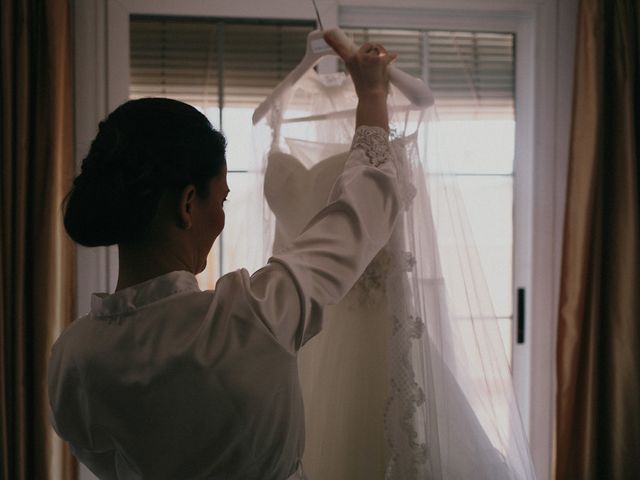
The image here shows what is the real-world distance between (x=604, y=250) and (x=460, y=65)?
0.72 metres

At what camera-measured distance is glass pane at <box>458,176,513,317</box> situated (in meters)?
2.11

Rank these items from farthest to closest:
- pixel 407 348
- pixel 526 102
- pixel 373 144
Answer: pixel 526 102, pixel 407 348, pixel 373 144

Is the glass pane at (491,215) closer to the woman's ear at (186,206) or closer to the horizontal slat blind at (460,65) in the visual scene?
the horizontal slat blind at (460,65)

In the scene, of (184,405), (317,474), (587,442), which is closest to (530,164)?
(587,442)

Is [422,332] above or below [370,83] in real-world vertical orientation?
below

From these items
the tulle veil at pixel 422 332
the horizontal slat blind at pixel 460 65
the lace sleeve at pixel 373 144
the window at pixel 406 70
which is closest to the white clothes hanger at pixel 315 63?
the tulle veil at pixel 422 332

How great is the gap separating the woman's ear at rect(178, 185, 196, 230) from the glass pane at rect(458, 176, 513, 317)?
1.47 m

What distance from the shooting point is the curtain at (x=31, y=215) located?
1.74 meters

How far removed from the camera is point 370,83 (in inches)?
39.8

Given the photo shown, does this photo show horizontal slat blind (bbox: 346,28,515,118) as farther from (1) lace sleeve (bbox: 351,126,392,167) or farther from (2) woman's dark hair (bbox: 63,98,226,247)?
(2) woman's dark hair (bbox: 63,98,226,247)

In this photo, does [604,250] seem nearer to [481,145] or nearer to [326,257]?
[481,145]

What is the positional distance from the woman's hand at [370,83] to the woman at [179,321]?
260 mm

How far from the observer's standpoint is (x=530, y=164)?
2.06 metres

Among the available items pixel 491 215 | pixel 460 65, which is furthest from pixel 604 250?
pixel 460 65
